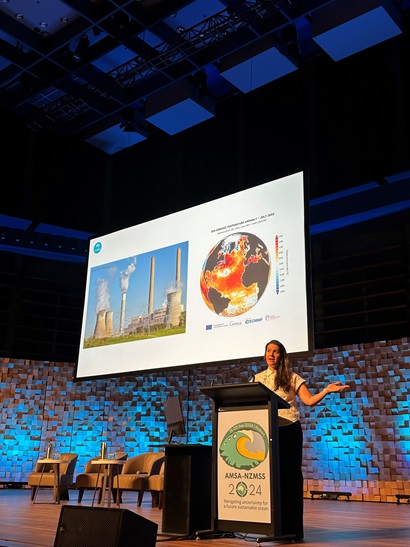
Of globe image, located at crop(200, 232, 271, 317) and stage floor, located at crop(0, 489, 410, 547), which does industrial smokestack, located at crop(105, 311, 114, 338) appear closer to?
globe image, located at crop(200, 232, 271, 317)

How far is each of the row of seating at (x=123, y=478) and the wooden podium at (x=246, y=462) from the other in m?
2.65

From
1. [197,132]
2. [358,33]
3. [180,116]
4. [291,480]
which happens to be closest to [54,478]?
[291,480]

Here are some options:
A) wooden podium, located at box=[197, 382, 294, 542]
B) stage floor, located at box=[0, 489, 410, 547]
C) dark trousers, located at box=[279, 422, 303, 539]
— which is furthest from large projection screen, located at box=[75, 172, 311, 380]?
wooden podium, located at box=[197, 382, 294, 542]

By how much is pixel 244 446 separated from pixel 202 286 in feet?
9.28

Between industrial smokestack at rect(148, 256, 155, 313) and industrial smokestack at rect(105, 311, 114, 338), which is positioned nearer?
industrial smokestack at rect(148, 256, 155, 313)

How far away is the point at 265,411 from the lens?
303cm

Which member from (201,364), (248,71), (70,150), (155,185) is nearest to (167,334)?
(201,364)

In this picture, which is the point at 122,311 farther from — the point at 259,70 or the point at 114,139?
the point at 114,139

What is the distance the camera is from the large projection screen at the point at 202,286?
518 cm

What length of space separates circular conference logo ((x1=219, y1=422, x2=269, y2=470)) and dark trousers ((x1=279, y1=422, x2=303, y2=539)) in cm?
25

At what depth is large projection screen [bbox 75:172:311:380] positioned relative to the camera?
5.18 metres

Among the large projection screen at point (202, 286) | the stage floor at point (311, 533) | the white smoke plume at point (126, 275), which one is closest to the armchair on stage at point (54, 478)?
the large projection screen at point (202, 286)

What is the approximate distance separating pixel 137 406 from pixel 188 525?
265 inches

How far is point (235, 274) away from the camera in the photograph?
5.55 metres
